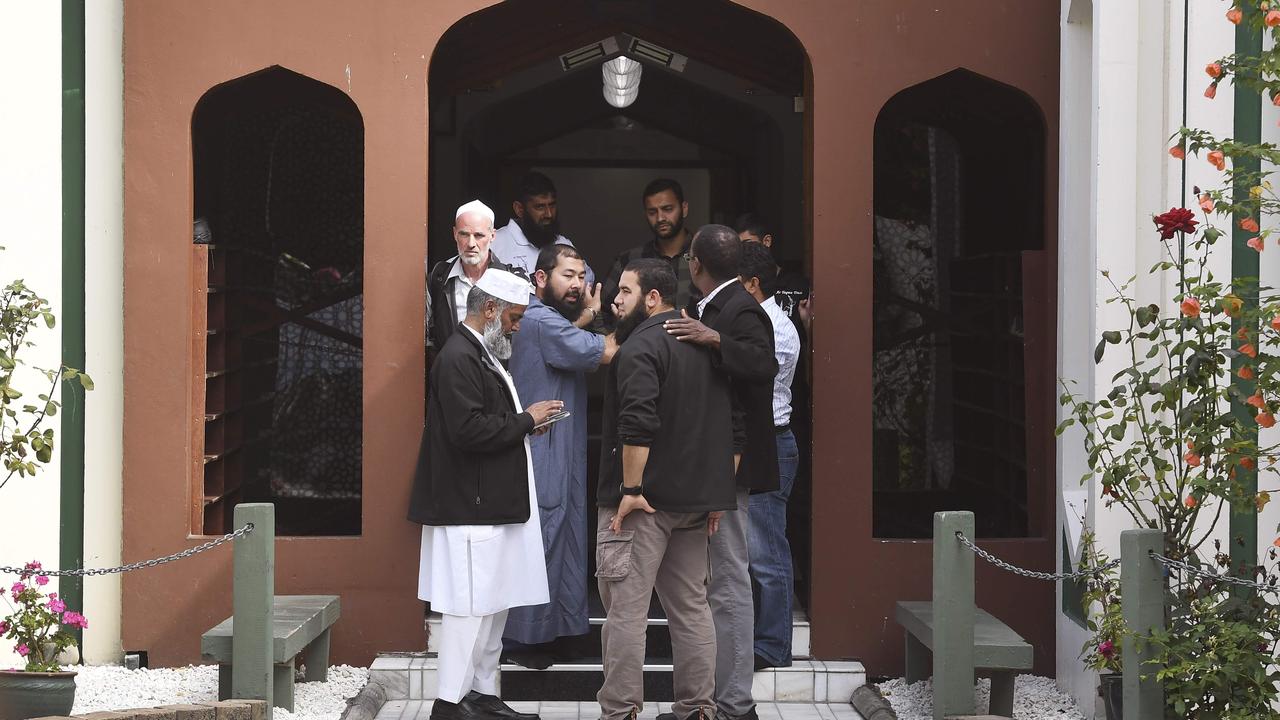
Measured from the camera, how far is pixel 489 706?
5.88 m

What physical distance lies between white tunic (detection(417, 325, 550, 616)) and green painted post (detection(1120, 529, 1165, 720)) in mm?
2259

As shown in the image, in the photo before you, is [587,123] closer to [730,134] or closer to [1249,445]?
[730,134]

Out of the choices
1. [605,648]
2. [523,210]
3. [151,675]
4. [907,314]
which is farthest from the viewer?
[907,314]

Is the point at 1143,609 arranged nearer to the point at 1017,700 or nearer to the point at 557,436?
the point at 1017,700

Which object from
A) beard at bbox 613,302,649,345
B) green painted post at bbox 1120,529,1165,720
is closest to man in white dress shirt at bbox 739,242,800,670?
beard at bbox 613,302,649,345

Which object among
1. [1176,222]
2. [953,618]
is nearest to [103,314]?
[953,618]

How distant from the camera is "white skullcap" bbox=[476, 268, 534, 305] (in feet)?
19.3

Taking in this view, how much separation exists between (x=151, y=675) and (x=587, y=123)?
18.2 ft

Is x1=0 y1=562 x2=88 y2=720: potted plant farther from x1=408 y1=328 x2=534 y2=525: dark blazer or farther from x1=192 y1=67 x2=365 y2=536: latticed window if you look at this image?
x1=192 y1=67 x2=365 y2=536: latticed window

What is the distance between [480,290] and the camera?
5.84 m

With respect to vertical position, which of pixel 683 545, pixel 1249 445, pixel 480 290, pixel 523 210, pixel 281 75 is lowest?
pixel 683 545

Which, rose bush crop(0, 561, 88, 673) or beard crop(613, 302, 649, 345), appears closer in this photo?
rose bush crop(0, 561, 88, 673)

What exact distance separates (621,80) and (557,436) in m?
3.62

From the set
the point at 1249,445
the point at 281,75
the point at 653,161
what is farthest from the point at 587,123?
the point at 1249,445
